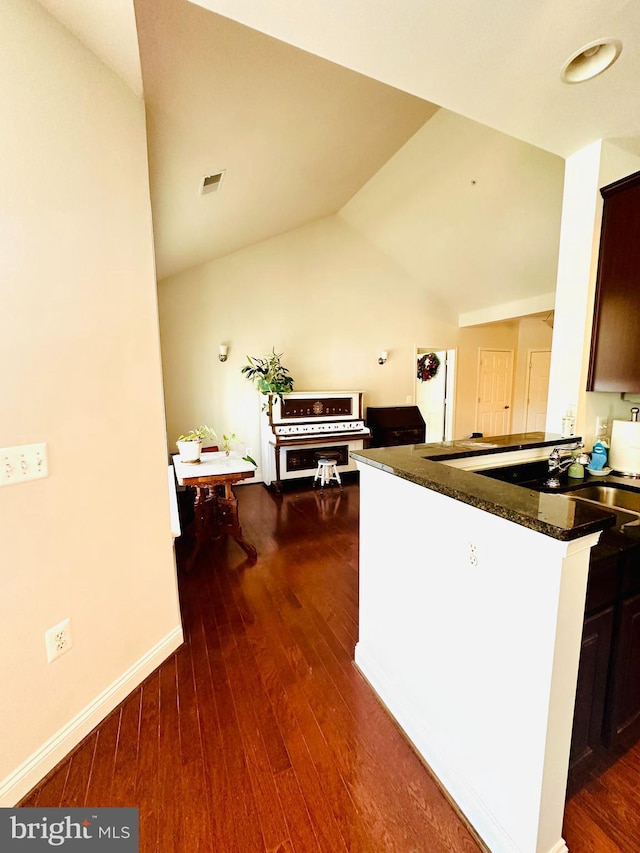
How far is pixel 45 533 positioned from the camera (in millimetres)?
1222

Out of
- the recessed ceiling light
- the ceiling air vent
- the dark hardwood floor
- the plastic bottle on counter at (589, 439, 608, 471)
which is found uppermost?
the ceiling air vent

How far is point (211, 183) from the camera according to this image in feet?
8.12

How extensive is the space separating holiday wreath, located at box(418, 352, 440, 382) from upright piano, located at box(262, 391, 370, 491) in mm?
1701

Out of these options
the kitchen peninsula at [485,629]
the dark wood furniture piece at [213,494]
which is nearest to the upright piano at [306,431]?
the dark wood furniture piece at [213,494]

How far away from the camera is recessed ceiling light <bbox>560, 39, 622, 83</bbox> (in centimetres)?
125

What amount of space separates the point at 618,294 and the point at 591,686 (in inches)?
73.4

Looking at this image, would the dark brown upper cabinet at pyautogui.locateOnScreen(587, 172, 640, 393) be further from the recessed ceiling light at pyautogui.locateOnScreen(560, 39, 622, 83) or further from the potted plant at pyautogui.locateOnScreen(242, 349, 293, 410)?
the potted plant at pyautogui.locateOnScreen(242, 349, 293, 410)

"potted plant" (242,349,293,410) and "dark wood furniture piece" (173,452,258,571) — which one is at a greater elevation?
"potted plant" (242,349,293,410)

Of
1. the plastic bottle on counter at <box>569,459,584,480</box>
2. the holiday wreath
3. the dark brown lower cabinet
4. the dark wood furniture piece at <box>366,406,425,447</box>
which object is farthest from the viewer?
the holiday wreath

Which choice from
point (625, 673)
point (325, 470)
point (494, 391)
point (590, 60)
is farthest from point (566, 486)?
point (494, 391)

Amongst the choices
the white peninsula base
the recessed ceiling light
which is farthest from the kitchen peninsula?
the recessed ceiling light

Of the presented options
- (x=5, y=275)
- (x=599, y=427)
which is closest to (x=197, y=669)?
(x=5, y=275)

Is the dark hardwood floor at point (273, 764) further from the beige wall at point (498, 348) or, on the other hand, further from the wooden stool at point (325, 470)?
the beige wall at point (498, 348)

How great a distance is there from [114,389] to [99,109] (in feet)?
3.45
